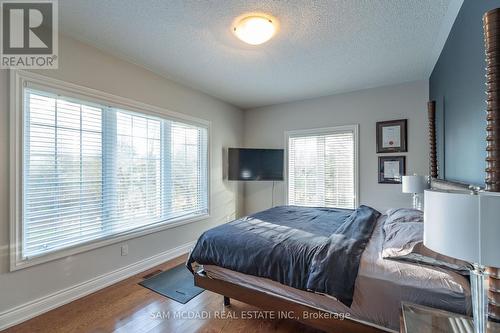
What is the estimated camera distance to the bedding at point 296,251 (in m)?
1.61

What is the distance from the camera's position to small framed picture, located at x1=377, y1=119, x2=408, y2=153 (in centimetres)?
360

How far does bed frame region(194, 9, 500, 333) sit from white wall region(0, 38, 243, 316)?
1249 millimetres

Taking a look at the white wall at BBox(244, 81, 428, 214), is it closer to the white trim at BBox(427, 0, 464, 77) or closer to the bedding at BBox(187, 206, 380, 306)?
the white trim at BBox(427, 0, 464, 77)

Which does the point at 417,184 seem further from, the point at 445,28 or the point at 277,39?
the point at 277,39

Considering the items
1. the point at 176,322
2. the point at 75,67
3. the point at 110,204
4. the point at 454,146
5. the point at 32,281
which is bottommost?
the point at 176,322

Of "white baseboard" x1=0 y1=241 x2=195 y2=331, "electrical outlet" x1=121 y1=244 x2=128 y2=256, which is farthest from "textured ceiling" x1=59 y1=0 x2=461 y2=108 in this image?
"white baseboard" x1=0 y1=241 x2=195 y2=331

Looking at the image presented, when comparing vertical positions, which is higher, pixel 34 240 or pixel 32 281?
pixel 34 240

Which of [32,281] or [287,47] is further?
[287,47]

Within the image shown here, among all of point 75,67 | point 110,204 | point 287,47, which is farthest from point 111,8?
point 110,204

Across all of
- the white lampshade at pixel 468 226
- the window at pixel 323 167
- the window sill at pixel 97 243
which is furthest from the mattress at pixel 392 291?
the window at pixel 323 167

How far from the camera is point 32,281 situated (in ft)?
7.04

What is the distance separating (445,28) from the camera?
222 centimetres

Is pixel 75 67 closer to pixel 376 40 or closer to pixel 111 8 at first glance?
pixel 111 8

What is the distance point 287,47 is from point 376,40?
91 centimetres
